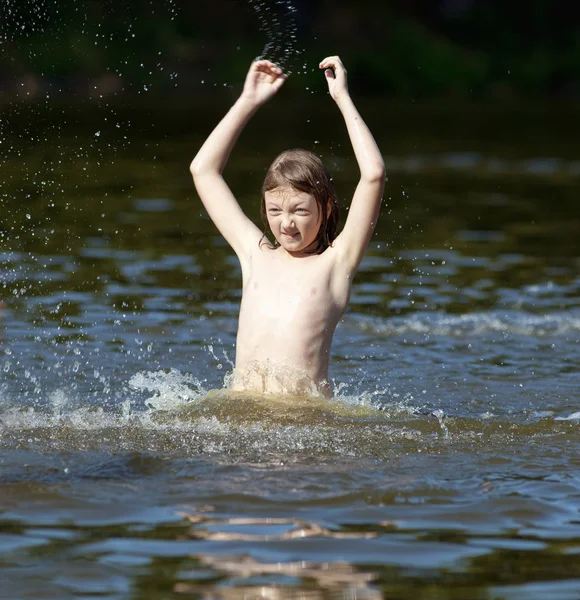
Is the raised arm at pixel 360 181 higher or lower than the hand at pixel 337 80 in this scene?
lower

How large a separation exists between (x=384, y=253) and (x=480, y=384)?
473 centimetres

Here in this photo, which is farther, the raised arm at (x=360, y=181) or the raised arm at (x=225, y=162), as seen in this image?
the raised arm at (x=225, y=162)

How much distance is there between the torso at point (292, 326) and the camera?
616 centimetres

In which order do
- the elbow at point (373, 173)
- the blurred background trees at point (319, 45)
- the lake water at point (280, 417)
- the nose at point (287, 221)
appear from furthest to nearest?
the blurred background trees at point (319, 45), the nose at point (287, 221), the elbow at point (373, 173), the lake water at point (280, 417)

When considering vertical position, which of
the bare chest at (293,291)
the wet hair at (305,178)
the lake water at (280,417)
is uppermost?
the wet hair at (305,178)

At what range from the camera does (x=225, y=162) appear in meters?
6.39

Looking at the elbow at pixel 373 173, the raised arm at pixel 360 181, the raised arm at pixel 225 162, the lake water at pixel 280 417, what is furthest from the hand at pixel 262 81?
the lake water at pixel 280 417

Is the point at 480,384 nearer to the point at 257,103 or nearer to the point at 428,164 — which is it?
the point at 257,103

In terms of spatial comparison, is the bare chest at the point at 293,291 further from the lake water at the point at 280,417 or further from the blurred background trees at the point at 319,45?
the blurred background trees at the point at 319,45

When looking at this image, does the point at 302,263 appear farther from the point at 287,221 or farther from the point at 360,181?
the point at 360,181

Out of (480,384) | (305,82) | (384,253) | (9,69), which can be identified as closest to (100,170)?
(384,253)

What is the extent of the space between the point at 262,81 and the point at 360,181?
0.88 metres

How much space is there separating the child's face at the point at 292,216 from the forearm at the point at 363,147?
0.31 metres

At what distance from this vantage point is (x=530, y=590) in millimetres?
4000
